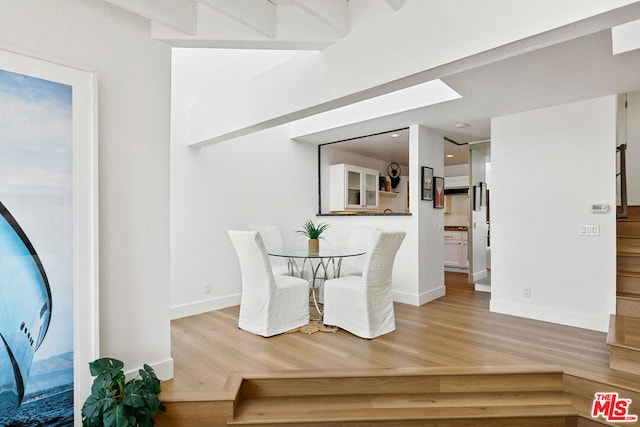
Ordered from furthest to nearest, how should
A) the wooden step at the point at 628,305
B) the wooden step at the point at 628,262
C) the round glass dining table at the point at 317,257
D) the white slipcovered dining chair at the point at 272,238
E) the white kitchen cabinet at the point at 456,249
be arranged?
the white kitchen cabinet at the point at 456,249 < the white slipcovered dining chair at the point at 272,238 < the round glass dining table at the point at 317,257 < the wooden step at the point at 628,262 < the wooden step at the point at 628,305

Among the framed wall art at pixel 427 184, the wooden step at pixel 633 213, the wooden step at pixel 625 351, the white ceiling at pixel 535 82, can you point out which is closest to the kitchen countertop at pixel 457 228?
the wooden step at pixel 633 213

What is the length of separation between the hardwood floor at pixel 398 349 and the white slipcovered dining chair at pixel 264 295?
139 mm

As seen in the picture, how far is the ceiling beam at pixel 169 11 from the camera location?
1972 mm

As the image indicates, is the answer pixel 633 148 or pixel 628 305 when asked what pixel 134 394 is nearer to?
pixel 628 305

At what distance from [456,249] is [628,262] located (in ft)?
11.2

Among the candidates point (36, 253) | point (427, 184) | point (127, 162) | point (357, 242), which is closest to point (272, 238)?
point (357, 242)

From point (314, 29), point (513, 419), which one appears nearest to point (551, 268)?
point (513, 419)

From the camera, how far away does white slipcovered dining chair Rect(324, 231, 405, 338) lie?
315 centimetres

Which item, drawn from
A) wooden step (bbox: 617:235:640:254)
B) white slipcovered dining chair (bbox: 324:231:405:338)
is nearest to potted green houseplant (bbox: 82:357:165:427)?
white slipcovered dining chair (bbox: 324:231:405:338)

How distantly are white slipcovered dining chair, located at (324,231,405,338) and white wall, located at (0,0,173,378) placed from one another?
1.58 m

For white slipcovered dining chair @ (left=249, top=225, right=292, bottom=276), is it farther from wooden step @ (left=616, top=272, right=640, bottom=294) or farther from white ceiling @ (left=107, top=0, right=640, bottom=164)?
wooden step @ (left=616, top=272, right=640, bottom=294)

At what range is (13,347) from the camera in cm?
174

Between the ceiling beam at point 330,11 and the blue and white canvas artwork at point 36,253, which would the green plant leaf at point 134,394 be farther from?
the ceiling beam at point 330,11

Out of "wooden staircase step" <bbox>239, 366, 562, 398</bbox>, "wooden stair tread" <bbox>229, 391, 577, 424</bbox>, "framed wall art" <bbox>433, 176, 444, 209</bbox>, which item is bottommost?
"wooden stair tread" <bbox>229, 391, 577, 424</bbox>
